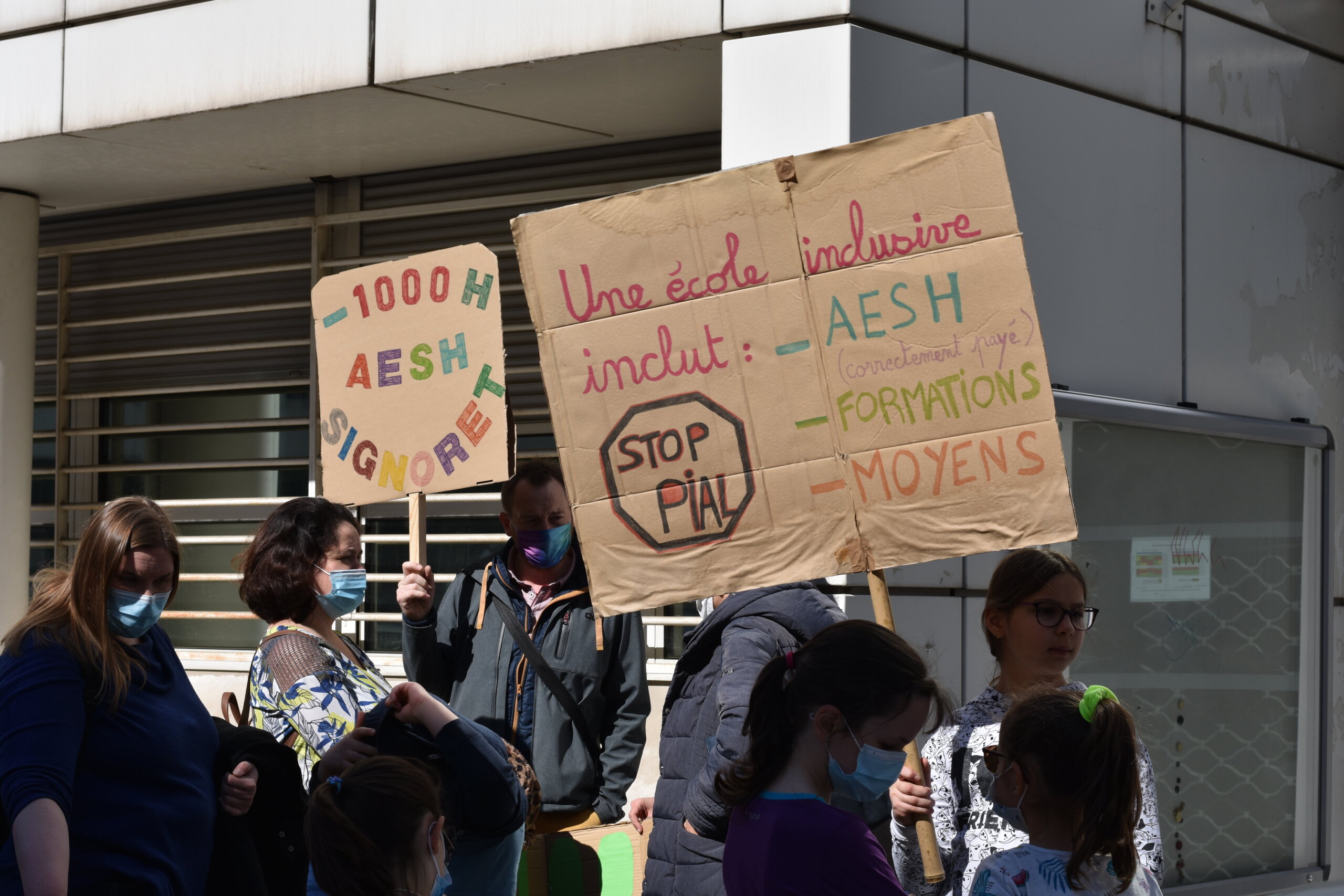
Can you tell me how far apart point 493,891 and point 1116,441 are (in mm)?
3965

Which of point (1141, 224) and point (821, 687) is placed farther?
point (1141, 224)

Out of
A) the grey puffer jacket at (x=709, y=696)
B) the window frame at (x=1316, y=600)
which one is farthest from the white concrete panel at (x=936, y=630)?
the grey puffer jacket at (x=709, y=696)

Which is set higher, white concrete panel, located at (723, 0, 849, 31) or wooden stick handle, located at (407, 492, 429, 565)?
white concrete panel, located at (723, 0, 849, 31)

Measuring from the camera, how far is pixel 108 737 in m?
3.18

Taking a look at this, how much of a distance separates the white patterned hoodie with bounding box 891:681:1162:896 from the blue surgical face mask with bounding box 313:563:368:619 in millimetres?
1574

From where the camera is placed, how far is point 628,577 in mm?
3762

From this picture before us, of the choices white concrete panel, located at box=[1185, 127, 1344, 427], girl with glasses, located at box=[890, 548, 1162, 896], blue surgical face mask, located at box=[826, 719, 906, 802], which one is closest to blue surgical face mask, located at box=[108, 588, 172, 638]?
blue surgical face mask, located at box=[826, 719, 906, 802]

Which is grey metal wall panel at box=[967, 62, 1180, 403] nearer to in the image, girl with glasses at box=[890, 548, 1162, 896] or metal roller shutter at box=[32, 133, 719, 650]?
metal roller shutter at box=[32, 133, 719, 650]

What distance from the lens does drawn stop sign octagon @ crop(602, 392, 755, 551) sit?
3.72m

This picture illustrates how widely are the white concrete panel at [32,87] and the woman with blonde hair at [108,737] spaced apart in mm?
4653

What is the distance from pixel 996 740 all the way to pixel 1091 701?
59 cm

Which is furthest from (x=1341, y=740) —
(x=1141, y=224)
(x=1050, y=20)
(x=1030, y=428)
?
(x=1030, y=428)

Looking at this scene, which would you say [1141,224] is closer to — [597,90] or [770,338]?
[597,90]

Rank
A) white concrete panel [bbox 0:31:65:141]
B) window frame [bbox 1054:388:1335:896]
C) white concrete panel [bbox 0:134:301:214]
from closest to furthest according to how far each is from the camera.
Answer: window frame [bbox 1054:388:1335:896], white concrete panel [bbox 0:31:65:141], white concrete panel [bbox 0:134:301:214]
